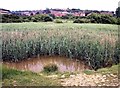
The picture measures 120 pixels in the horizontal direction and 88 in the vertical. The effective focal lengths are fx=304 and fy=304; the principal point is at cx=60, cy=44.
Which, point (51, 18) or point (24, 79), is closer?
point (24, 79)

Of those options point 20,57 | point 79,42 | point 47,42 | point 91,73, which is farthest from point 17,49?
point 91,73

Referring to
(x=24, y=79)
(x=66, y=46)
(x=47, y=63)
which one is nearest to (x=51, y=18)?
(x=66, y=46)

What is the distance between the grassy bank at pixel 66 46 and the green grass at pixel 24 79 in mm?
4108

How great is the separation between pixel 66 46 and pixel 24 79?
544cm

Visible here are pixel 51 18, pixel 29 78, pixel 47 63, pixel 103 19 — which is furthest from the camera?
pixel 51 18

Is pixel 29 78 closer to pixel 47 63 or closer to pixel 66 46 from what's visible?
pixel 47 63

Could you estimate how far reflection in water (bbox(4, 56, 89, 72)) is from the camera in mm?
9928

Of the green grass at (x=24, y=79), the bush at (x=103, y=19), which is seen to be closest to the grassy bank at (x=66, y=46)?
the green grass at (x=24, y=79)

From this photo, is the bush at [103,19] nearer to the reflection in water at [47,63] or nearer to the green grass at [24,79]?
the reflection in water at [47,63]

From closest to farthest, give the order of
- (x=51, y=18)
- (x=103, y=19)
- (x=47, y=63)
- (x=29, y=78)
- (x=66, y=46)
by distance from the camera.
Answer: (x=29, y=78) → (x=47, y=63) → (x=66, y=46) → (x=103, y=19) → (x=51, y=18)

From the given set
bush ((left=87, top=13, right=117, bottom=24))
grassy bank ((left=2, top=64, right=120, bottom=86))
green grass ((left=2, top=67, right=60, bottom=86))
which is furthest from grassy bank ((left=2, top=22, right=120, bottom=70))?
bush ((left=87, top=13, right=117, bottom=24))

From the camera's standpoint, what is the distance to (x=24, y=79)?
6125 millimetres

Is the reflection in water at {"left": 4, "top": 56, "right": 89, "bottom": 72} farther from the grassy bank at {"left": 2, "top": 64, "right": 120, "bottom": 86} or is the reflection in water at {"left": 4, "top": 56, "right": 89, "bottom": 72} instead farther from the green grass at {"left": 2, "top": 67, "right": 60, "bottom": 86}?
the green grass at {"left": 2, "top": 67, "right": 60, "bottom": 86}

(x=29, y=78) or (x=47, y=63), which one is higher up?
(x=29, y=78)
